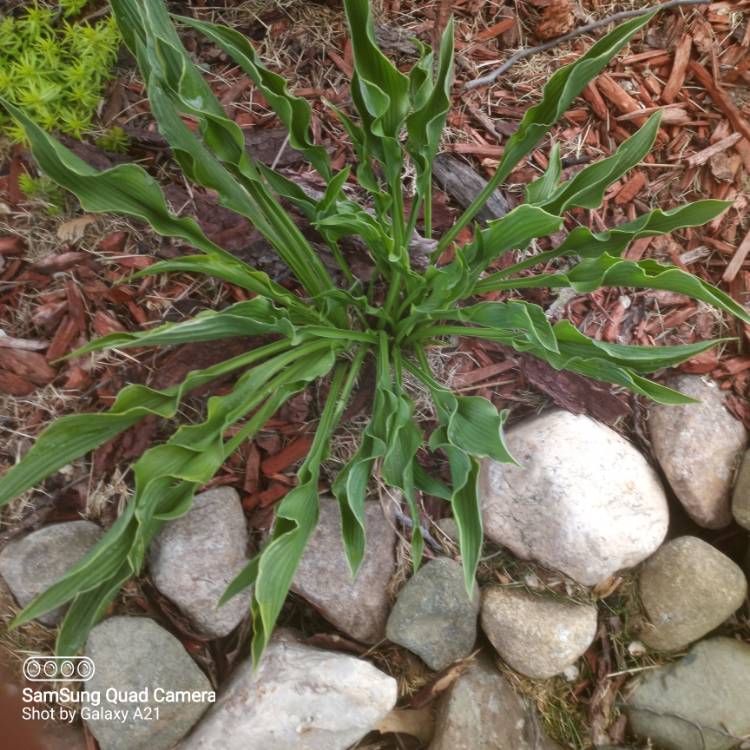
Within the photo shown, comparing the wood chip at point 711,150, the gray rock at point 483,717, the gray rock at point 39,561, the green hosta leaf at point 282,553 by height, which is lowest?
the gray rock at point 483,717

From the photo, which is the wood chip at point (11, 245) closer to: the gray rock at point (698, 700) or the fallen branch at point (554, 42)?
the fallen branch at point (554, 42)

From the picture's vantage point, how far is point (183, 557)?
4.59 feet

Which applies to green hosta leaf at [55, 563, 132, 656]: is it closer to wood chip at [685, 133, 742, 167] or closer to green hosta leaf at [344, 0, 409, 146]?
green hosta leaf at [344, 0, 409, 146]

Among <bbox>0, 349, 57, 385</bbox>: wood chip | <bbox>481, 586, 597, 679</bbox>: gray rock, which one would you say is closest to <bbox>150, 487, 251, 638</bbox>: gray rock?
<bbox>0, 349, 57, 385</bbox>: wood chip

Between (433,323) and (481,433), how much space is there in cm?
42

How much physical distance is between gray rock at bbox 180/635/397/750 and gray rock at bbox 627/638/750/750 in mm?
602

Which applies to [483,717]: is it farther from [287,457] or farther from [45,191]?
[45,191]

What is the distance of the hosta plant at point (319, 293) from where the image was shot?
1.05 metres

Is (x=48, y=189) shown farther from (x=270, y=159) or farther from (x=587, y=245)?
(x=587, y=245)

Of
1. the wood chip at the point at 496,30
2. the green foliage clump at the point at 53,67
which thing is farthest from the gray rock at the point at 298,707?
the wood chip at the point at 496,30

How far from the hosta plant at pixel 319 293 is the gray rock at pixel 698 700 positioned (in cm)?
72

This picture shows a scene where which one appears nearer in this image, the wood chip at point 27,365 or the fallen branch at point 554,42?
the wood chip at point 27,365

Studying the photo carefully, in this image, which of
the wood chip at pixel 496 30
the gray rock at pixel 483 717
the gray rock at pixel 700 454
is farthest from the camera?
the wood chip at pixel 496 30

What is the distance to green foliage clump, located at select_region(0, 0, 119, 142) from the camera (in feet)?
4.59
